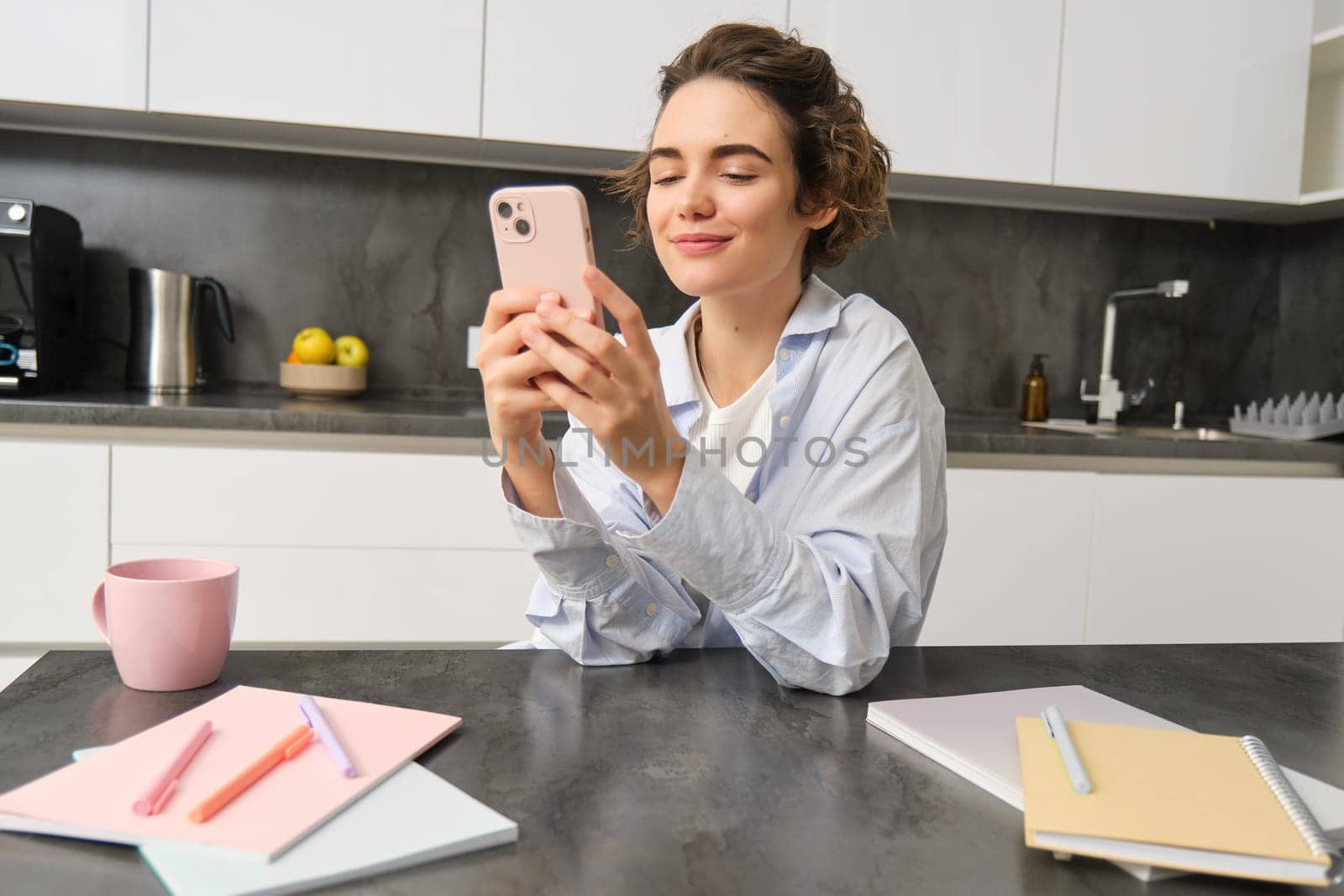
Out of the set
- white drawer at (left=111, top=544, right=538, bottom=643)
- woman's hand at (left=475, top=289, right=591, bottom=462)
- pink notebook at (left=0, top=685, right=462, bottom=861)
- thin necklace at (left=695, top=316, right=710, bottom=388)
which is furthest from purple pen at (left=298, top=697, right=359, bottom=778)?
white drawer at (left=111, top=544, right=538, bottom=643)

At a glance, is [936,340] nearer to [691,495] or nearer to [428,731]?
[691,495]

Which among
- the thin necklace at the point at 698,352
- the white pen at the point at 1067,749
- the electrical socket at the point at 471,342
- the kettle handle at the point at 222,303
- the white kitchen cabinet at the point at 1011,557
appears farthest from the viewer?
the electrical socket at the point at 471,342

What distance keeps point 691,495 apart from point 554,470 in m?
0.15

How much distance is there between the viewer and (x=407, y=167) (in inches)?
106

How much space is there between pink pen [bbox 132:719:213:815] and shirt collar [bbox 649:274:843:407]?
2.13 ft

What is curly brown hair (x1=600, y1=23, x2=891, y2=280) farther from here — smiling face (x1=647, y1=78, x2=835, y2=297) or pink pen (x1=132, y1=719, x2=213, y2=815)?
pink pen (x1=132, y1=719, x2=213, y2=815)

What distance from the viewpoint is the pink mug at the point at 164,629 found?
2.54 ft

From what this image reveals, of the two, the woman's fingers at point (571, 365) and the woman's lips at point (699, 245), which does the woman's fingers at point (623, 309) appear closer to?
the woman's fingers at point (571, 365)

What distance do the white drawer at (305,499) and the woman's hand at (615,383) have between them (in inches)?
52.1

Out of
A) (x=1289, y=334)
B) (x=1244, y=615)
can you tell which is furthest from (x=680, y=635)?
(x=1289, y=334)

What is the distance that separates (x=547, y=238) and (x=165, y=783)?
431 mm

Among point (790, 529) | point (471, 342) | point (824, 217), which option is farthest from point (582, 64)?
point (790, 529)

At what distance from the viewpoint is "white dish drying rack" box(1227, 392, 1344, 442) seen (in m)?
2.54

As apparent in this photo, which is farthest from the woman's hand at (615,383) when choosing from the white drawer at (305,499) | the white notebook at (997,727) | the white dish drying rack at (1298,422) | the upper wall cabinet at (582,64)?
the white dish drying rack at (1298,422)
